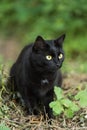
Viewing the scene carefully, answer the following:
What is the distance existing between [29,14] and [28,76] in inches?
204

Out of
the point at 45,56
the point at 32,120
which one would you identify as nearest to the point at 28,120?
the point at 32,120

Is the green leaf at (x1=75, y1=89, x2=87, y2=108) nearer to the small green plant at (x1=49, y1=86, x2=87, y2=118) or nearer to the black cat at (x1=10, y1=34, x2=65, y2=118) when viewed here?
the small green plant at (x1=49, y1=86, x2=87, y2=118)

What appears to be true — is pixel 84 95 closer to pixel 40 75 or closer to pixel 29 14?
pixel 40 75

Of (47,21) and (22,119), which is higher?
(47,21)

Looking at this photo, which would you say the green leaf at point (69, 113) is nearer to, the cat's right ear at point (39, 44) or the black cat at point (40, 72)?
the black cat at point (40, 72)

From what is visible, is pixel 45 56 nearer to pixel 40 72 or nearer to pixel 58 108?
pixel 40 72

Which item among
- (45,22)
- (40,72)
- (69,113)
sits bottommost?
(69,113)

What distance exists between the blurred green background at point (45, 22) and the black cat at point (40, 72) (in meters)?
3.73

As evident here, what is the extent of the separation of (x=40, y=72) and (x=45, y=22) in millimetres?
4890

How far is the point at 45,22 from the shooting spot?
8719mm

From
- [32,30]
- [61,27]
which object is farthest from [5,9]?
[61,27]

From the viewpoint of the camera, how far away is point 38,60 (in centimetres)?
383

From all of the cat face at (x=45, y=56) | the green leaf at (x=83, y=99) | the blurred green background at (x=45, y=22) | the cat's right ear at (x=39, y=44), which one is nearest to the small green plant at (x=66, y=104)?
the green leaf at (x=83, y=99)

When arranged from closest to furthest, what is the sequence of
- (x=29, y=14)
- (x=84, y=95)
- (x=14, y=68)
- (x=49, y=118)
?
(x=84, y=95) < (x=49, y=118) < (x=14, y=68) < (x=29, y=14)
